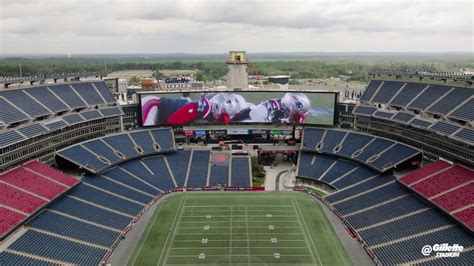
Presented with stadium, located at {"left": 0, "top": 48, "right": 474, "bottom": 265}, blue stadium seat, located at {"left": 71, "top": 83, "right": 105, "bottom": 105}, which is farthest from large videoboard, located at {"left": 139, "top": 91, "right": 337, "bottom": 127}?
blue stadium seat, located at {"left": 71, "top": 83, "right": 105, "bottom": 105}

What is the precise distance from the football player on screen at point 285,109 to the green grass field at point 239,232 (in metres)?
21.5

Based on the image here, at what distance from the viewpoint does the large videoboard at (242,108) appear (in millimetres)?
77375

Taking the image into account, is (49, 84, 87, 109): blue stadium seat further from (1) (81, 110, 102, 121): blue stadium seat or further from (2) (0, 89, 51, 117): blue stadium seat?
(2) (0, 89, 51, 117): blue stadium seat

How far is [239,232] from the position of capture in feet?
161

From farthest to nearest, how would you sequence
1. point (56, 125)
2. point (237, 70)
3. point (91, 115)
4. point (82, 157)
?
point (237, 70)
point (91, 115)
point (82, 157)
point (56, 125)

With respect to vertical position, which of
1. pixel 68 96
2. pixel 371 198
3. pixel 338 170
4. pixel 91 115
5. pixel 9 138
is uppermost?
pixel 68 96

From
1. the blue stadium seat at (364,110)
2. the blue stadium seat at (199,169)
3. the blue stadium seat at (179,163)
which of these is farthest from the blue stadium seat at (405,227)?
the blue stadium seat at (179,163)

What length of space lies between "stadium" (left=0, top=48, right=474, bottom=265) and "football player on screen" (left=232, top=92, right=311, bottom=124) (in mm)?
240

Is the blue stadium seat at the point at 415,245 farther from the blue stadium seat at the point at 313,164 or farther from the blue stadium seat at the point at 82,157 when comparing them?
the blue stadium seat at the point at 82,157

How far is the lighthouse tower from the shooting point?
89.9 m

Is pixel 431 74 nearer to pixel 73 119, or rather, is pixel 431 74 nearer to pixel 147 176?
pixel 147 176

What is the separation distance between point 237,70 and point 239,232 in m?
51.1

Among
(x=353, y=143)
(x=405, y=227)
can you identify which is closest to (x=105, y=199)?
(x=405, y=227)

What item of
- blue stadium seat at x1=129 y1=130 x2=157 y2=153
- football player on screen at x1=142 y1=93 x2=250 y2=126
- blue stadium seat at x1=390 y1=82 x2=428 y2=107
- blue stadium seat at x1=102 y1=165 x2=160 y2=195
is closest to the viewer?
blue stadium seat at x1=102 y1=165 x2=160 y2=195
